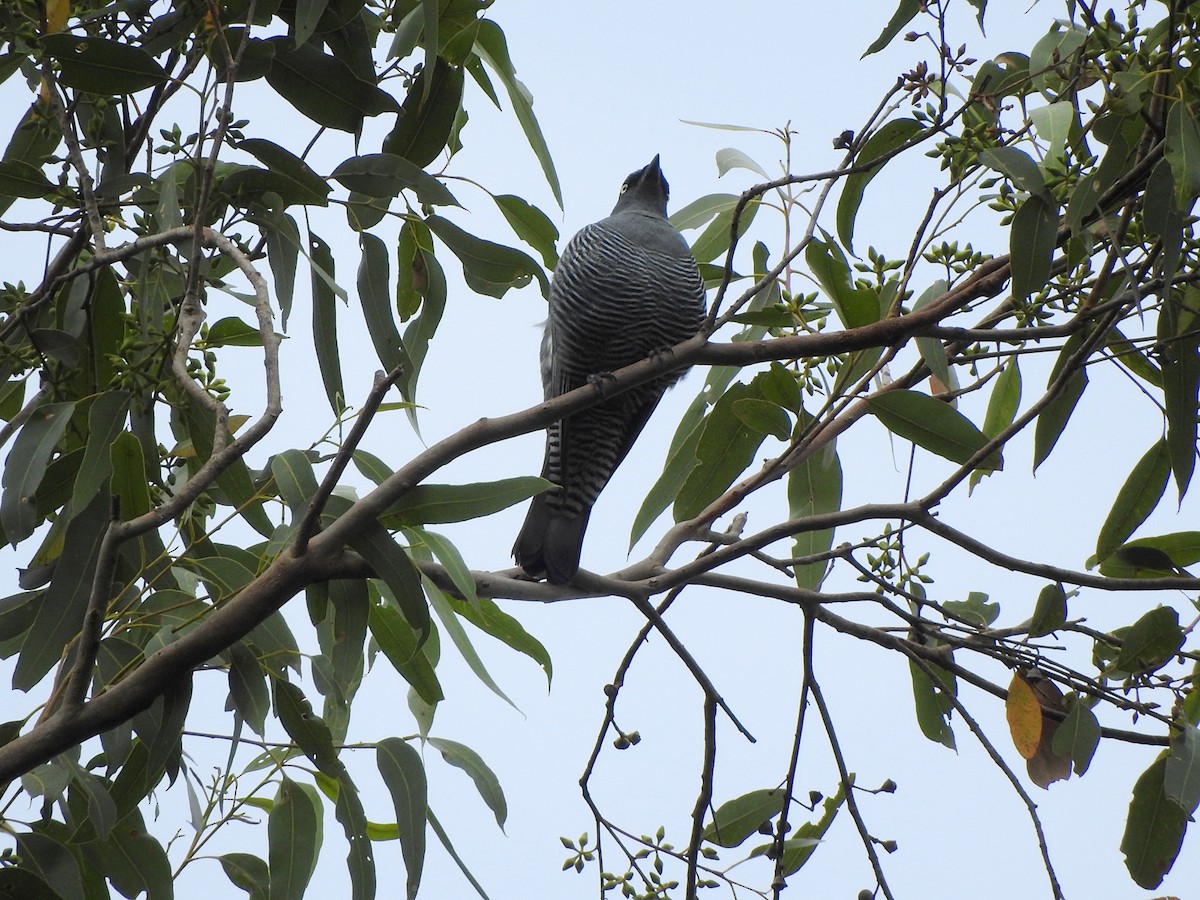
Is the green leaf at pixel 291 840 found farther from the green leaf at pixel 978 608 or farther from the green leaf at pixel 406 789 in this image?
the green leaf at pixel 978 608

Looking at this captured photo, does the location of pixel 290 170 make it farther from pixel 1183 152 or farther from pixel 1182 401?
pixel 1182 401

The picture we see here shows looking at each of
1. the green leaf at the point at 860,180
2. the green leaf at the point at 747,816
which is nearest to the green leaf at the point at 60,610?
the green leaf at the point at 747,816

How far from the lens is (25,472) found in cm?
177

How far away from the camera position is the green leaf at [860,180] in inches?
85.4

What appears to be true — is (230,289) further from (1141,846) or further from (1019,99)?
(1141,846)

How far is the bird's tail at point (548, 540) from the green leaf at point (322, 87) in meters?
0.98

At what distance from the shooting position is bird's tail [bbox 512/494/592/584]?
2.66 meters

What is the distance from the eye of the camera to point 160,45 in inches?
82.8

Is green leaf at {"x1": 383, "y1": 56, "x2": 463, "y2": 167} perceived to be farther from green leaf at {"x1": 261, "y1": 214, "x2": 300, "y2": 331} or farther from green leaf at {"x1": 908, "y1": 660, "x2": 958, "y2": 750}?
green leaf at {"x1": 908, "y1": 660, "x2": 958, "y2": 750}

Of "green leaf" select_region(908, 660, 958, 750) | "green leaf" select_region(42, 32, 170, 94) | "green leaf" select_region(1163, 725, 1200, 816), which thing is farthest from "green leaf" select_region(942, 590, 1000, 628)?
"green leaf" select_region(42, 32, 170, 94)

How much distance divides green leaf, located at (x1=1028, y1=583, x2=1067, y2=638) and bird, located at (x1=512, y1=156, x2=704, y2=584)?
155 centimetres

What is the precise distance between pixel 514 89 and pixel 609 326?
1.24 metres

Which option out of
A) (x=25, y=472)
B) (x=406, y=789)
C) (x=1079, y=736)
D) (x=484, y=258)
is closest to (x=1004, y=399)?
(x=1079, y=736)

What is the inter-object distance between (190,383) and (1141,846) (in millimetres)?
1719
